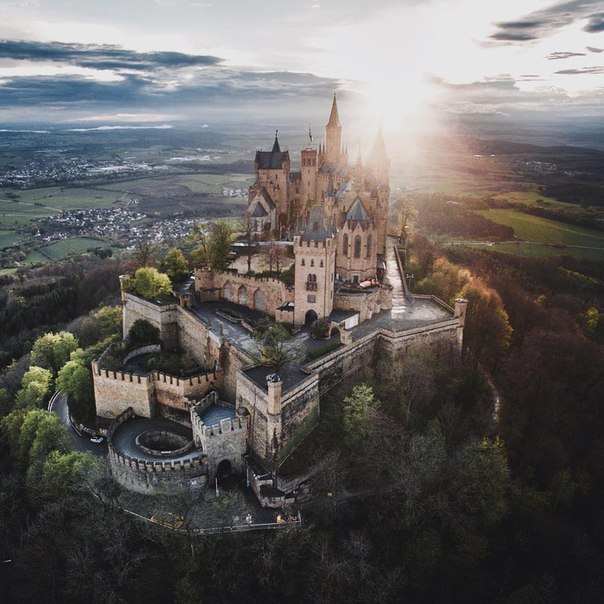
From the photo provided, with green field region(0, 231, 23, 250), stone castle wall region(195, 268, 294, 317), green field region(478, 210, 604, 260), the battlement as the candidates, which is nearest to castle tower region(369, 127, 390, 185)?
stone castle wall region(195, 268, 294, 317)

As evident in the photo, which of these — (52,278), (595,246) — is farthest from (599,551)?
(52,278)

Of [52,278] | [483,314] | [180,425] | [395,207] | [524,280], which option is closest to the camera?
[180,425]

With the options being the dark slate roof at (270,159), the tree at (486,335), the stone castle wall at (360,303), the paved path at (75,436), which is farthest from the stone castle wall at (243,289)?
the dark slate roof at (270,159)

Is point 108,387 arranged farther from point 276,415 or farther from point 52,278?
point 52,278

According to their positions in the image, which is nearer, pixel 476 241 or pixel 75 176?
pixel 476 241

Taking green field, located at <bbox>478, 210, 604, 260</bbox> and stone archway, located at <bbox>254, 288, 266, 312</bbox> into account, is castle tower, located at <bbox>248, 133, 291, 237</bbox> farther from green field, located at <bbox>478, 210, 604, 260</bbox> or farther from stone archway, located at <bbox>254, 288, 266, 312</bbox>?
green field, located at <bbox>478, 210, 604, 260</bbox>

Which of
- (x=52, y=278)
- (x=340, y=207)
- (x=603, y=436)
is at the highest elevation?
(x=340, y=207)
